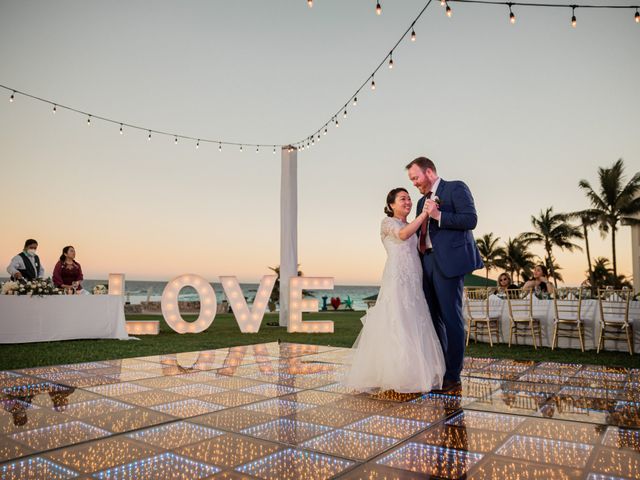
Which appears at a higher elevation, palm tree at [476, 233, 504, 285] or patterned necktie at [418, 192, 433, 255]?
palm tree at [476, 233, 504, 285]

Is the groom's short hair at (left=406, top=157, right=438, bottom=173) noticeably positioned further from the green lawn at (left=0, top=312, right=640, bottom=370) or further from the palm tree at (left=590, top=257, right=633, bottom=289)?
the palm tree at (left=590, top=257, right=633, bottom=289)

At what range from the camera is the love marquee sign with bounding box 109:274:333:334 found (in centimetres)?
926

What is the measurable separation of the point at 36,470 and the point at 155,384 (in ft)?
6.65

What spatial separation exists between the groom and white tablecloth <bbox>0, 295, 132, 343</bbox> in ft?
22.9

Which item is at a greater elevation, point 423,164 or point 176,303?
point 423,164

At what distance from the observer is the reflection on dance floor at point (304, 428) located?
1953 mm

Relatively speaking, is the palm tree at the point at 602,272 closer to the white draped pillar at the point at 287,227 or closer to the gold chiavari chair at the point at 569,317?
the gold chiavari chair at the point at 569,317

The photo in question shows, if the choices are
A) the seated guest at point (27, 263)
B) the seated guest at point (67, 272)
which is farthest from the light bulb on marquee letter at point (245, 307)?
the seated guest at point (27, 263)

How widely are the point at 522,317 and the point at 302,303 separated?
4598mm

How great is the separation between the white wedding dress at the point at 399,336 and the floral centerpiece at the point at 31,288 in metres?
6.62

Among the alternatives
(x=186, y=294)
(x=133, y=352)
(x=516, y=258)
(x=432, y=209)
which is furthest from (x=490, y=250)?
(x=432, y=209)

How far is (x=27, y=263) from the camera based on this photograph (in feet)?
28.3

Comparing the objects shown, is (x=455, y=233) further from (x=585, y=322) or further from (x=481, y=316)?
(x=585, y=322)

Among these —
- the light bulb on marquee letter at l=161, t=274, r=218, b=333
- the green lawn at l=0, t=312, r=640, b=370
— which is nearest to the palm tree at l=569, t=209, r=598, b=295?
the green lawn at l=0, t=312, r=640, b=370
